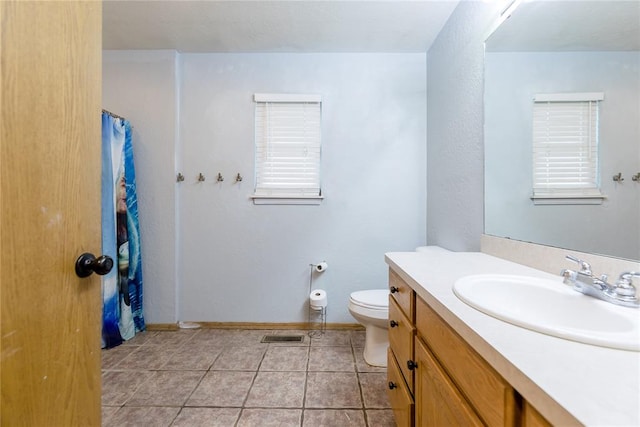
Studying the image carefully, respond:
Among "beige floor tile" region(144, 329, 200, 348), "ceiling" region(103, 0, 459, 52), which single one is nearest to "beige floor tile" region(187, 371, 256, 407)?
"beige floor tile" region(144, 329, 200, 348)

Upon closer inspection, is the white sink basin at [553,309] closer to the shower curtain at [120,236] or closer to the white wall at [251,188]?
the white wall at [251,188]

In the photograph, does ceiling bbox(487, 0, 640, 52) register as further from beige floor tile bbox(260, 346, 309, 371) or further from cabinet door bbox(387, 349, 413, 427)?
beige floor tile bbox(260, 346, 309, 371)

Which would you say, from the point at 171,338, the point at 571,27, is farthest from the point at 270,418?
the point at 571,27

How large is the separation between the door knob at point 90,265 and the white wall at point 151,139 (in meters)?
1.75

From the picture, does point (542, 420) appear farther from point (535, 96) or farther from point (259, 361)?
point (259, 361)

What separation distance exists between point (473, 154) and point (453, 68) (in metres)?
0.69

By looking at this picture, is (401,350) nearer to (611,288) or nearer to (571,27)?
(611,288)

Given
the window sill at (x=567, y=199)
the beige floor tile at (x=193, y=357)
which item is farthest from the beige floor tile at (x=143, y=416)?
the window sill at (x=567, y=199)

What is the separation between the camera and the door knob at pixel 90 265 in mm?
674

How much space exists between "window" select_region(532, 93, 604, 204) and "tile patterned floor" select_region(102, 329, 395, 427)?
134 centimetres

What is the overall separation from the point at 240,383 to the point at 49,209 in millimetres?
1476

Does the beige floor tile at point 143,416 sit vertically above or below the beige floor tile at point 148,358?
below

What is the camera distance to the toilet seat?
5.54 feet

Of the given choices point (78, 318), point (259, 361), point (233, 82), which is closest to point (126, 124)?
point (233, 82)
